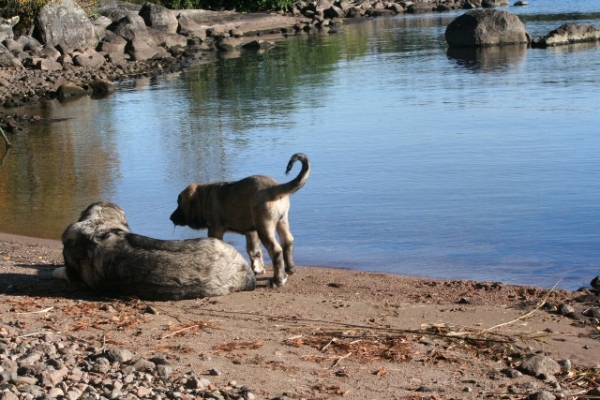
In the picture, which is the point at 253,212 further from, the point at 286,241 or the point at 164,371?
the point at 164,371

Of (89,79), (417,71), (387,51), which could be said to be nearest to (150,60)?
(89,79)

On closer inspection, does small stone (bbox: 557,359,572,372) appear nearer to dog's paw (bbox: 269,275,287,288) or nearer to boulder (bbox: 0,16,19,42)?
dog's paw (bbox: 269,275,287,288)

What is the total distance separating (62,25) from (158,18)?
10.4 meters

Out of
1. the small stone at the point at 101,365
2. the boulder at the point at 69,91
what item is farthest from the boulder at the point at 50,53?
the small stone at the point at 101,365

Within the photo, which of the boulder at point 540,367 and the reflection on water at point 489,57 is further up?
the boulder at point 540,367

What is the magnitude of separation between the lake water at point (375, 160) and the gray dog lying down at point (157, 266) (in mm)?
2605

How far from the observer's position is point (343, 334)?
682 cm

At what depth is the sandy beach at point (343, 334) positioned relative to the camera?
19.0 ft

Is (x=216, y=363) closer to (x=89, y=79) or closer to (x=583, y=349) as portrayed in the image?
(x=583, y=349)

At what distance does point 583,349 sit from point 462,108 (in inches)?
590

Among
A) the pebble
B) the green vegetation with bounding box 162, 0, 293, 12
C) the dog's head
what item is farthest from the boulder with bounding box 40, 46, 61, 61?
the pebble

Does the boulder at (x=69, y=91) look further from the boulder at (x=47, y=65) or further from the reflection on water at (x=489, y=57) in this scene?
the reflection on water at (x=489, y=57)

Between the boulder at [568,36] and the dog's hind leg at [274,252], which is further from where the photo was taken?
the boulder at [568,36]

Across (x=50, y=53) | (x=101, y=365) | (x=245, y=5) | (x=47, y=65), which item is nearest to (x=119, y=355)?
(x=101, y=365)
